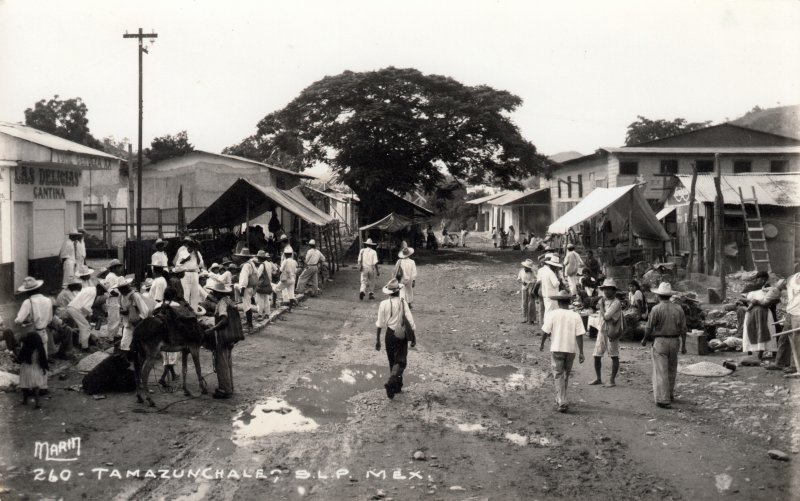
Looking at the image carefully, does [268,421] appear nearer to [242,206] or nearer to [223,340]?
[223,340]

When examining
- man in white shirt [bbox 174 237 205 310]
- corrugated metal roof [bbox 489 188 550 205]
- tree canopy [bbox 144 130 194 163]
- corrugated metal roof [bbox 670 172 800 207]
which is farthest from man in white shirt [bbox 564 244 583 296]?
tree canopy [bbox 144 130 194 163]

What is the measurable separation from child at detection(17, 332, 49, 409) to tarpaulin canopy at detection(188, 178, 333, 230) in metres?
12.9

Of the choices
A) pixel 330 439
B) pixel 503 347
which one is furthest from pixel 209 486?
pixel 503 347

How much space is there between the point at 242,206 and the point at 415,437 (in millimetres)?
16449

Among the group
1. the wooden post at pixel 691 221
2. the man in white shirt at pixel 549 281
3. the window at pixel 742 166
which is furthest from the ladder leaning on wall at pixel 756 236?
the window at pixel 742 166

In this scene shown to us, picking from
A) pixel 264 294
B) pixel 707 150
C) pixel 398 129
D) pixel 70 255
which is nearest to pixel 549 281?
pixel 264 294

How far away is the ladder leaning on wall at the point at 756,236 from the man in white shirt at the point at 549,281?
27.7 feet

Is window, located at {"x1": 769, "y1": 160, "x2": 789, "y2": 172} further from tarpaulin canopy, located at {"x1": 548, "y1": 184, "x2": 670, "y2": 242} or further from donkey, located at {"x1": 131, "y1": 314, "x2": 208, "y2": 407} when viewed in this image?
donkey, located at {"x1": 131, "y1": 314, "x2": 208, "y2": 407}

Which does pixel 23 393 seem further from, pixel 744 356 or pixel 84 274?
pixel 744 356

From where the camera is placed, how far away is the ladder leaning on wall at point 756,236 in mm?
18484

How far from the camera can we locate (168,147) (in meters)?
46.4

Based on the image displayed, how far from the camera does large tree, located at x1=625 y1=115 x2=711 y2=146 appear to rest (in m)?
60.0

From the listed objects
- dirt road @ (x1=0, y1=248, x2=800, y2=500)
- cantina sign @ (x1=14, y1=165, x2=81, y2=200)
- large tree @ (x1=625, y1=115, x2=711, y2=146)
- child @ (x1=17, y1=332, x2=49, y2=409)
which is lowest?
dirt road @ (x1=0, y1=248, x2=800, y2=500)

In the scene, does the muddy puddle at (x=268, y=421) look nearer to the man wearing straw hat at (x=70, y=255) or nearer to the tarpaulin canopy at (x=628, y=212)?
the man wearing straw hat at (x=70, y=255)
